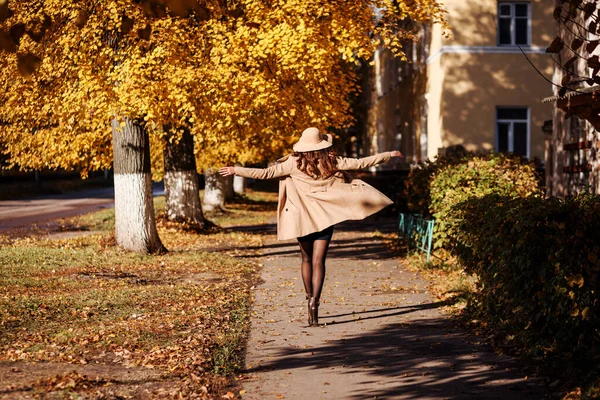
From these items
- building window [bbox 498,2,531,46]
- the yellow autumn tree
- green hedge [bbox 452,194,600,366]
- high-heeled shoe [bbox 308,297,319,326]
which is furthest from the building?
green hedge [bbox 452,194,600,366]

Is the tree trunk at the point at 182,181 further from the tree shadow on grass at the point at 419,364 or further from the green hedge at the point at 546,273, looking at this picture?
the green hedge at the point at 546,273

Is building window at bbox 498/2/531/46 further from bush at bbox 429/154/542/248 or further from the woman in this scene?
the woman

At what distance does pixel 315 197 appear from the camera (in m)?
9.48

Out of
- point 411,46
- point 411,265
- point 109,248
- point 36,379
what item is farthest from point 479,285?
point 411,46

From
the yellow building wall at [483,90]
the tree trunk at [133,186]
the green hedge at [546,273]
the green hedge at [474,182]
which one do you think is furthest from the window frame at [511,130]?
the green hedge at [546,273]

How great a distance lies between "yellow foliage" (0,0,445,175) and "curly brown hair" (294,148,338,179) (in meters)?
5.26

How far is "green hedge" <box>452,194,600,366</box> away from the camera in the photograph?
6.33m

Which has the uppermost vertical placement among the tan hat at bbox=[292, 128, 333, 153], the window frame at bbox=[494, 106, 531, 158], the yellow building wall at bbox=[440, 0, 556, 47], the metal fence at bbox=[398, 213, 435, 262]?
the yellow building wall at bbox=[440, 0, 556, 47]

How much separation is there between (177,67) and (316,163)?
627 cm

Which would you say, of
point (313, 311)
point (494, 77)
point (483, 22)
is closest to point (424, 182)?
point (313, 311)

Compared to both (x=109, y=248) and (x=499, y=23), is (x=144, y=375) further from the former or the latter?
(x=499, y=23)

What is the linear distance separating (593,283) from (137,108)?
9.78 m

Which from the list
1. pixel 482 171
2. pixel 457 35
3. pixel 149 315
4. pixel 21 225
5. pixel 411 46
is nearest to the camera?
pixel 149 315

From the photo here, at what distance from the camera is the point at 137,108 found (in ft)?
47.9
